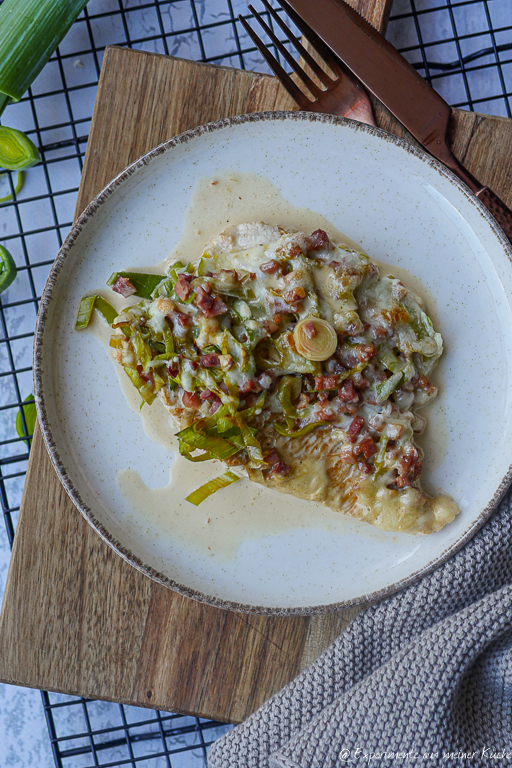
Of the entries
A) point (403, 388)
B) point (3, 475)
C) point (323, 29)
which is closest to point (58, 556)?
point (3, 475)

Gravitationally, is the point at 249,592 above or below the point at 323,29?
below

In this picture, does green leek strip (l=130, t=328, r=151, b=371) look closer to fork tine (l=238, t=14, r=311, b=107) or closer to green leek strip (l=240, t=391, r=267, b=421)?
green leek strip (l=240, t=391, r=267, b=421)

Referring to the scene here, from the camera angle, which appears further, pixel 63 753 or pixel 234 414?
pixel 63 753

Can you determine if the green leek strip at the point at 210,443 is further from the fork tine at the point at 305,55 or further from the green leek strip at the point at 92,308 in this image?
the fork tine at the point at 305,55

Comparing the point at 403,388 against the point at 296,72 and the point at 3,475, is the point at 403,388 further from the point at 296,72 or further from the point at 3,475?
the point at 3,475

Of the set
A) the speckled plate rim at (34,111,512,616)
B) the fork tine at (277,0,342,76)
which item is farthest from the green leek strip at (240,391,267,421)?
the fork tine at (277,0,342,76)

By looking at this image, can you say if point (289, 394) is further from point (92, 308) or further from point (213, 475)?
point (92, 308)

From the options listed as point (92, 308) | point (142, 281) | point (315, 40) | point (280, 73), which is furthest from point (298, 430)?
point (315, 40)
